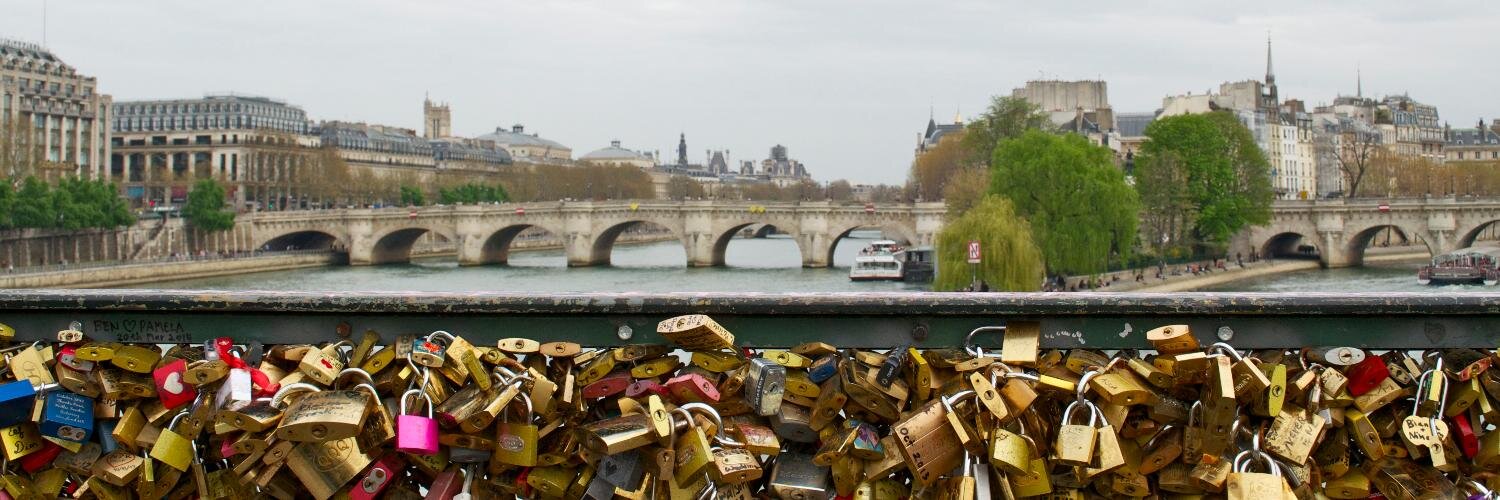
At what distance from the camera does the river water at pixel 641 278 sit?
44.6 metres

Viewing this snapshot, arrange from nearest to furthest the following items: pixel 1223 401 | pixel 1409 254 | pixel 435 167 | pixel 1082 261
A: 1. pixel 1223 401
2. pixel 1082 261
3. pixel 1409 254
4. pixel 435 167

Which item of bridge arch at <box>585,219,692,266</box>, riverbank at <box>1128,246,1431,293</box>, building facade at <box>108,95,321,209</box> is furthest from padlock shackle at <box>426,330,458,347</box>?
building facade at <box>108,95,321,209</box>

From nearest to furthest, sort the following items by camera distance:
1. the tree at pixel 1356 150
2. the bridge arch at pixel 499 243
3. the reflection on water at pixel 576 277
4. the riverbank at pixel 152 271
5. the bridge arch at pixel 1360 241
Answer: the riverbank at pixel 152 271 < the reflection on water at pixel 576 277 < the bridge arch at pixel 1360 241 < the bridge arch at pixel 499 243 < the tree at pixel 1356 150

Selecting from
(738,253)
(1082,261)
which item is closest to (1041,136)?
(1082,261)

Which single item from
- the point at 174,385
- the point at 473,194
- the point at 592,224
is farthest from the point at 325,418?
the point at 473,194

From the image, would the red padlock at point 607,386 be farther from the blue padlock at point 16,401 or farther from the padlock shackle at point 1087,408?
the blue padlock at point 16,401

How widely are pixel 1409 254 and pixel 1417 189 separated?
694 inches

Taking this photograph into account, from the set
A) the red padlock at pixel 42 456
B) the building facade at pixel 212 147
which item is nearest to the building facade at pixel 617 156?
the building facade at pixel 212 147

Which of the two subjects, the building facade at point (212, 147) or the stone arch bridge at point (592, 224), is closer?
the stone arch bridge at point (592, 224)

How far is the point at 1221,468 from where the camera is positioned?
360cm

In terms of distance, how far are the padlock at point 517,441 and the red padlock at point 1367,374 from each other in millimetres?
1872

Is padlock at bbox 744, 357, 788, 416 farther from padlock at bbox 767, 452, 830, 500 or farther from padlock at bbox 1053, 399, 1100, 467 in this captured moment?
padlock at bbox 1053, 399, 1100, 467

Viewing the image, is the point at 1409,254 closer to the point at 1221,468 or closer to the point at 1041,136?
the point at 1041,136

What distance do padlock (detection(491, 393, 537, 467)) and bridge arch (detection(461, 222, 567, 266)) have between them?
197ft
